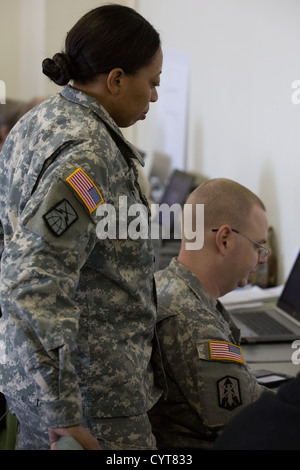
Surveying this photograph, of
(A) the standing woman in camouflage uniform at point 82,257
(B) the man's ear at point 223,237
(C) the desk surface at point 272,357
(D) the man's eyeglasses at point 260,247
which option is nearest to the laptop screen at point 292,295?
(C) the desk surface at point 272,357

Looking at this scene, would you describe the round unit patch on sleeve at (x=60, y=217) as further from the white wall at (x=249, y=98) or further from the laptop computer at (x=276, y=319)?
the white wall at (x=249, y=98)

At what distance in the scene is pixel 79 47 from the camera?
1.36 metres

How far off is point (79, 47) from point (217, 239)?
0.61m

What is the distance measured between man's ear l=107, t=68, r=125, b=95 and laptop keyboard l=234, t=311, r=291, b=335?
1.14 metres

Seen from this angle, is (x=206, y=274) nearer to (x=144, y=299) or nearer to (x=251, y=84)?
(x=144, y=299)

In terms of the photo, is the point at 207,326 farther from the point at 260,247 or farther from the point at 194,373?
the point at 260,247

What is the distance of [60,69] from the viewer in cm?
136

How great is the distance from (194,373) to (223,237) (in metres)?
0.36

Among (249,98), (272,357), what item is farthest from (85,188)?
(249,98)

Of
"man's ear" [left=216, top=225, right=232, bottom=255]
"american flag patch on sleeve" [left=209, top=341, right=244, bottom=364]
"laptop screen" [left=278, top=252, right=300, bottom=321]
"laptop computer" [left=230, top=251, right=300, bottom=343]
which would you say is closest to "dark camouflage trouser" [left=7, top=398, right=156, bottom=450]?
"american flag patch on sleeve" [left=209, top=341, right=244, bottom=364]

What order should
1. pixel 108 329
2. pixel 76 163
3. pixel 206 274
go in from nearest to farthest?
pixel 76 163 → pixel 108 329 → pixel 206 274

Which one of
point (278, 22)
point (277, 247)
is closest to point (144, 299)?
point (277, 247)

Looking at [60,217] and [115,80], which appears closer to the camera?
[60,217]

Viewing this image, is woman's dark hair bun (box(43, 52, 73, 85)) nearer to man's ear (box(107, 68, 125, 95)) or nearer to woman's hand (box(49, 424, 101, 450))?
man's ear (box(107, 68, 125, 95))
